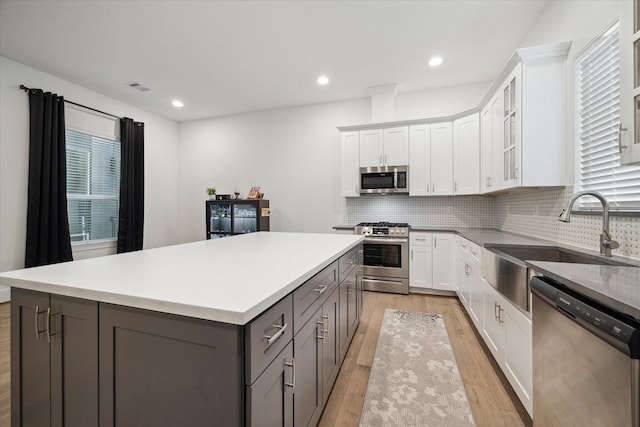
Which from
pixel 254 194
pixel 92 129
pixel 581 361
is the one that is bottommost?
pixel 581 361

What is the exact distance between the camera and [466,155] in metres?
3.68

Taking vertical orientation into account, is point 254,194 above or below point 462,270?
above

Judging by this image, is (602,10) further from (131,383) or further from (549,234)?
(131,383)

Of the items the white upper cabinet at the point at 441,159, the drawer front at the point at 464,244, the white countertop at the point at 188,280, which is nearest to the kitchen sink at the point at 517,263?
the drawer front at the point at 464,244

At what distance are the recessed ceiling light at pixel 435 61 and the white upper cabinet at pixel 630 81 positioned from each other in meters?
2.58

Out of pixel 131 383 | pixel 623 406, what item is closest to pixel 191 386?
pixel 131 383

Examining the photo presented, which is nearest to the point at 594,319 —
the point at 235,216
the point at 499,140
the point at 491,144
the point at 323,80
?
the point at 499,140

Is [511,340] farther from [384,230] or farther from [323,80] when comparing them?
[323,80]

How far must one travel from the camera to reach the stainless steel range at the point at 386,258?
3.84 meters

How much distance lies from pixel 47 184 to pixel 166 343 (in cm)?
429

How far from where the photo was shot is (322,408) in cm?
154

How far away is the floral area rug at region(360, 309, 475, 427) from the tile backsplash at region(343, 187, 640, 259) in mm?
1291

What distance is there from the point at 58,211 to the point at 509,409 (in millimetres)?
5355

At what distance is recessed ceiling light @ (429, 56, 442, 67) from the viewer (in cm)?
346
